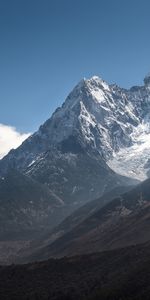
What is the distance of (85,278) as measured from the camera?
138m

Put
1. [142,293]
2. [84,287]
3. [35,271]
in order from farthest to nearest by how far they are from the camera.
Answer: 1. [35,271]
2. [84,287]
3. [142,293]

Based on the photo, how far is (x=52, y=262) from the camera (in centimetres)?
16225

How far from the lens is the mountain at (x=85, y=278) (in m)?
114

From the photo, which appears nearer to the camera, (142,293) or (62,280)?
(142,293)

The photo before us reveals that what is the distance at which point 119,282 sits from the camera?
393ft

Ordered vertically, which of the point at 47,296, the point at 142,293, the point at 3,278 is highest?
the point at 3,278

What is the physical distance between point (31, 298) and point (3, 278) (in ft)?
94.3

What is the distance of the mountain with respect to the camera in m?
114

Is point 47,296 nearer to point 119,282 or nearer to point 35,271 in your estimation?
point 119,282

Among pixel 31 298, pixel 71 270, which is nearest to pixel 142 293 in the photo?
pixel 31 298

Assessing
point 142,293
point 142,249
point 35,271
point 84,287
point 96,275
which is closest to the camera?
point 142,293

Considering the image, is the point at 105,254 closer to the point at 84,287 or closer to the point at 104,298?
the point at 84,287

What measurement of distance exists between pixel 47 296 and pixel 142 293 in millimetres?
23621

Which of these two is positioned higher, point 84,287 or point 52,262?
point 52,262
